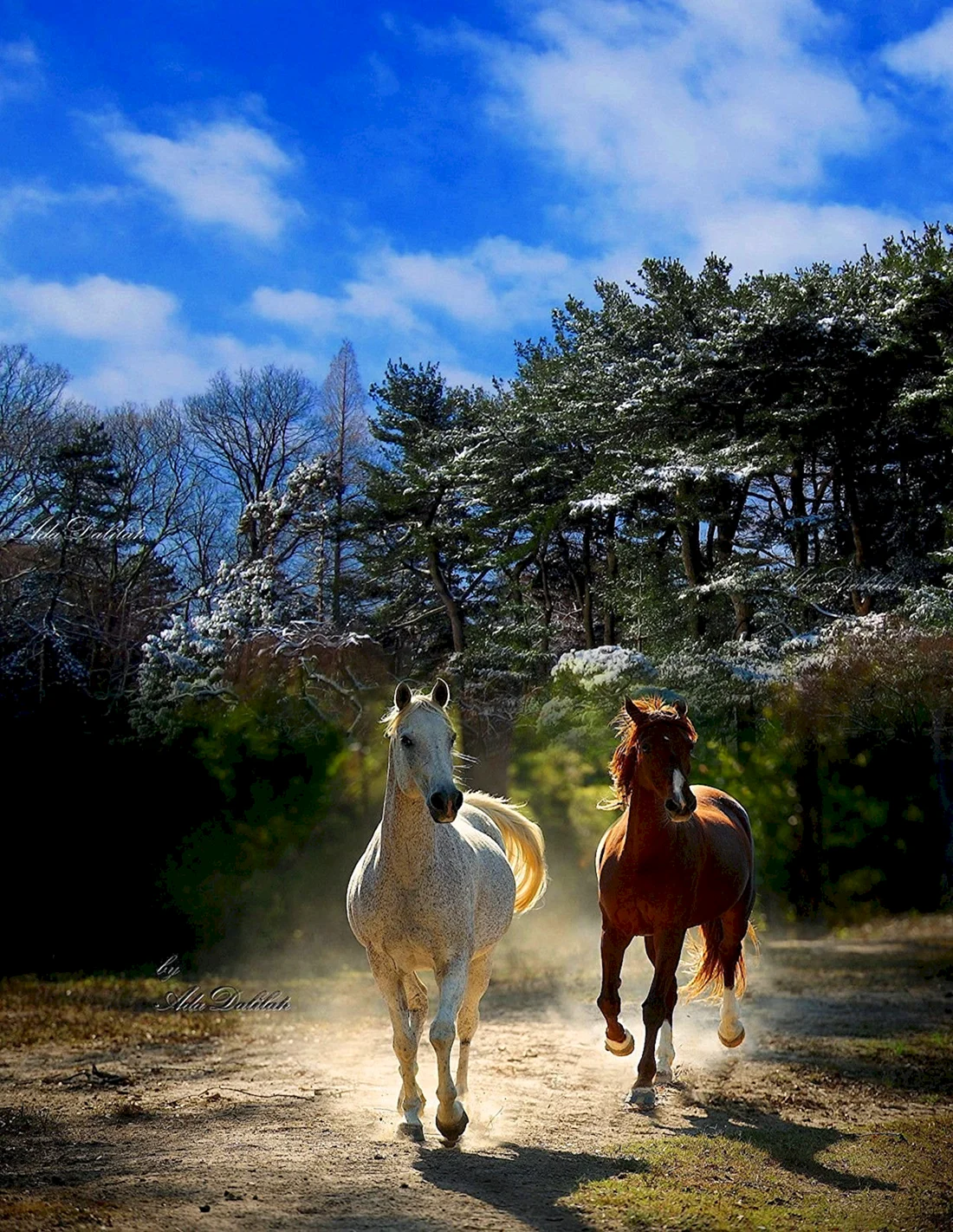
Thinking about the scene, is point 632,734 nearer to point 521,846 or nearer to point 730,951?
point 521,846

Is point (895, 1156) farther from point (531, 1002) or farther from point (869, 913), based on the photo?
point (869, 913)

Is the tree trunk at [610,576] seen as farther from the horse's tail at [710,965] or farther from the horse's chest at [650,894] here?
the horse's chest at [650,894]

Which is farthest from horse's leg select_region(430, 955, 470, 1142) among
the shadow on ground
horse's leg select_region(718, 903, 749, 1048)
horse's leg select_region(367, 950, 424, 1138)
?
horse's leg select_region(718, 903, 749, 1048)

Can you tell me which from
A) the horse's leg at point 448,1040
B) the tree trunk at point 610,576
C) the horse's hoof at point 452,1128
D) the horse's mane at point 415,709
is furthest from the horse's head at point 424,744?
the tree trunk at point 610,576

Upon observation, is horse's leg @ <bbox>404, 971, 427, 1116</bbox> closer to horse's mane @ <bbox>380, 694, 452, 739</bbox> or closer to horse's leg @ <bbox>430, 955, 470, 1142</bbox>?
horse's leg @ <bbox>430, 955, 470, 1142</bbox>

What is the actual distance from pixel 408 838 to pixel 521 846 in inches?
75.4

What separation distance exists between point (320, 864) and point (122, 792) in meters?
2.82

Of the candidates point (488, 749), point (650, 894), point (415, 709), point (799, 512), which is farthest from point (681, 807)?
point (799, 512)

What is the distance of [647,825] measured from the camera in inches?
228

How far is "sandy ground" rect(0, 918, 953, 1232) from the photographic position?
12.9 feet

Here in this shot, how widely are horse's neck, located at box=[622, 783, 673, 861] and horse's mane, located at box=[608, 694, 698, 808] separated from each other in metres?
0.11

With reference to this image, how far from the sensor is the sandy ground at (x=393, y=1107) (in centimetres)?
392

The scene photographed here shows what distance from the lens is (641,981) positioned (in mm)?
11070

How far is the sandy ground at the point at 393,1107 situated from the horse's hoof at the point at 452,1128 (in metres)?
0.06
